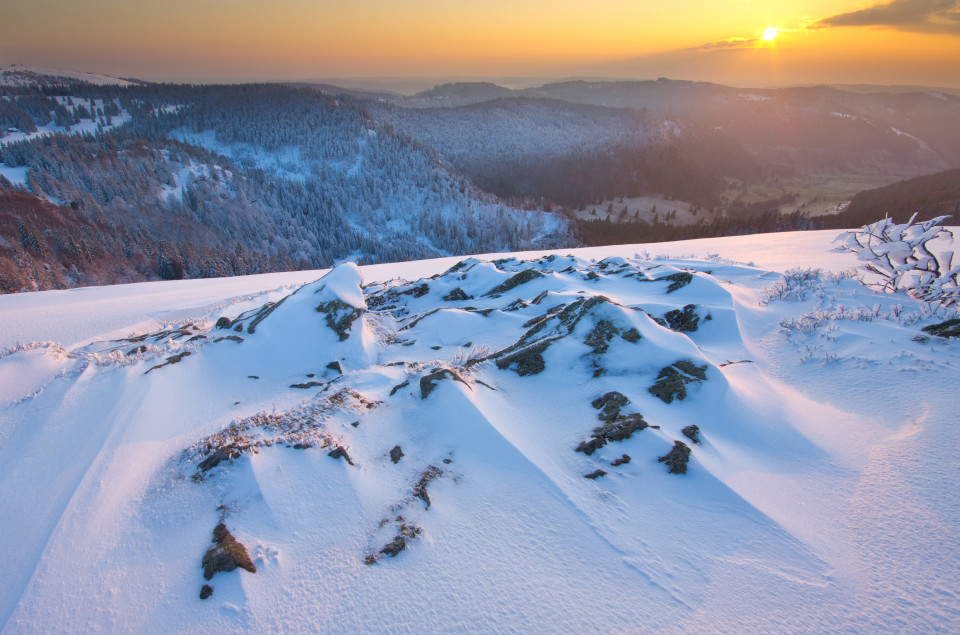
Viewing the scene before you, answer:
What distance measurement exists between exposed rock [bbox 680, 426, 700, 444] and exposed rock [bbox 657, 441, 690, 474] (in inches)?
10.7

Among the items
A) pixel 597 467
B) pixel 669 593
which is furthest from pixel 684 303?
pixel 669 593

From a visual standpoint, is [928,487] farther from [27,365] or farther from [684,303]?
[27,365]

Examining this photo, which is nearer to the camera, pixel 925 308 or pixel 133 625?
pixel 133 625

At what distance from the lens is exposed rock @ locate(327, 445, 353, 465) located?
4.12 m

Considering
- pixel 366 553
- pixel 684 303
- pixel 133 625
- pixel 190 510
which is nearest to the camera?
pixel 133 625

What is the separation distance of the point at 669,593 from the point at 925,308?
7.64m

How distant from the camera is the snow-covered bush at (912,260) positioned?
6.94 meters

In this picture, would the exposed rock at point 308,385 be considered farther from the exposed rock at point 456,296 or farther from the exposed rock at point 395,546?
the exposed rock at point 456,296

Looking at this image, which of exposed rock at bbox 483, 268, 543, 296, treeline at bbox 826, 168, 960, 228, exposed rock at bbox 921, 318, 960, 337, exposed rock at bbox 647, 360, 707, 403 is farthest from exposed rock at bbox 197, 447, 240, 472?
treeline at bbox 826, 168, 960, 228

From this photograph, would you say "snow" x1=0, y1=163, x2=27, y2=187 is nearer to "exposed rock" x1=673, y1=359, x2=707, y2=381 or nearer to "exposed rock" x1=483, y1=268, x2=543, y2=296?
"exposed rock" x1=483, y1=268, x2=543, y2=296

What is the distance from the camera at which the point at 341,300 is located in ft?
28.6

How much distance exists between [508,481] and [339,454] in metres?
1.81

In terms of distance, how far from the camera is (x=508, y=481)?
3855 millimetres

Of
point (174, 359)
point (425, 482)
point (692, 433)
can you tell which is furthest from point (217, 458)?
point (692, 433)
